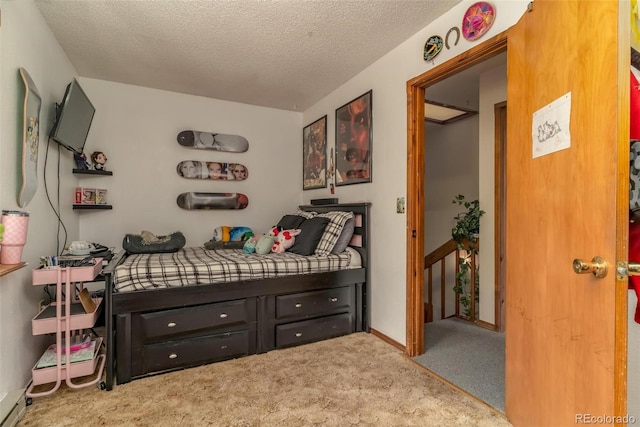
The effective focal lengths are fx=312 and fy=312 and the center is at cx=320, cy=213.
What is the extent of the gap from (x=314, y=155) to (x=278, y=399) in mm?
2805

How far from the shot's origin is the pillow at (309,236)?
9.39 feet

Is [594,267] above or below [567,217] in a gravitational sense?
below

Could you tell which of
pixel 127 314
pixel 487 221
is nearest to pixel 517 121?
pixel 487 221

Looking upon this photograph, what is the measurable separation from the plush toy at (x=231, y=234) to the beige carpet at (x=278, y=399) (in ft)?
5.29

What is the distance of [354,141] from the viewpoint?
3139 millimetres

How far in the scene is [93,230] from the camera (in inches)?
129

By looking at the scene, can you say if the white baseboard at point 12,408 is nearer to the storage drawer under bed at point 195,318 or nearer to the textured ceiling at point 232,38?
the storage drawer under bed at point 195,318

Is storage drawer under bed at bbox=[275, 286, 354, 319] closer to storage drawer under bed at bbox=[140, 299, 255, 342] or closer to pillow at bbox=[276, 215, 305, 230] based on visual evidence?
storage drawer under bed at bbox=[140, 299, 255, 342]

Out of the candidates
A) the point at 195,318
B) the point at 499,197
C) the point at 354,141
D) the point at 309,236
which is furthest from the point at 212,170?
the point at 499,197

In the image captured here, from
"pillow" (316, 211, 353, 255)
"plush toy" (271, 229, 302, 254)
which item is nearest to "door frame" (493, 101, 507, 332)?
"pillow" (316, 211, 353, 255)

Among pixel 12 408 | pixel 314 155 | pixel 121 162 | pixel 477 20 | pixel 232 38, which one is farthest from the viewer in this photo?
pixel 314 155

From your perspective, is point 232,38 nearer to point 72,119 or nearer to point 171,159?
point 72,119

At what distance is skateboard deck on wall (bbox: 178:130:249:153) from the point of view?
363 centimetres

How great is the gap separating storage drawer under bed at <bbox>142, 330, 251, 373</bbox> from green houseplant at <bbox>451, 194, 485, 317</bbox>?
218 centimetres
